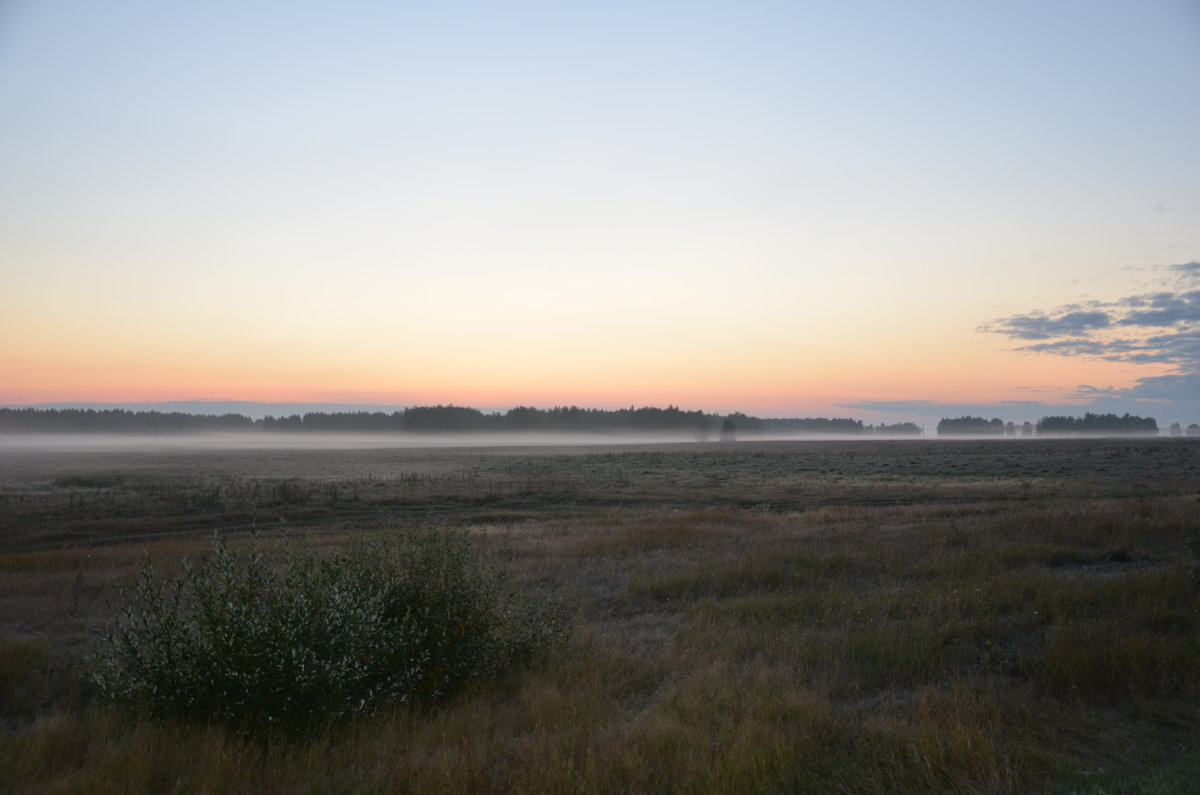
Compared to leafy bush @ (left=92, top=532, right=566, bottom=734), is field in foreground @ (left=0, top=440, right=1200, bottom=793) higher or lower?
lower

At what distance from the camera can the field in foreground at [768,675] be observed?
19.6 feet

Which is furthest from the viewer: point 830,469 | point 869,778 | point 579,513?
point 830,469

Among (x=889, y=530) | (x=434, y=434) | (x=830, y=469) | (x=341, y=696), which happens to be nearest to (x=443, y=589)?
(x=341, y=696)

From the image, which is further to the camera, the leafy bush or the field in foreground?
the leafy bush

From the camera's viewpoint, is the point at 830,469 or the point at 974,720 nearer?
the point at 974,720

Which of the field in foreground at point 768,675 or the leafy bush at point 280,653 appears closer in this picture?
the field in foreground at point 768,675

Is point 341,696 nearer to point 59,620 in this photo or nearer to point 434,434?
point 59,620

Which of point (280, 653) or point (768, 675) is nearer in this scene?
point (280, 653)

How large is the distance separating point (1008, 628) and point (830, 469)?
4820 cm

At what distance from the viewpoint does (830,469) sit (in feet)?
185

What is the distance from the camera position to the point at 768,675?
8.28 m

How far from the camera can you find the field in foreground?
19.6 feet

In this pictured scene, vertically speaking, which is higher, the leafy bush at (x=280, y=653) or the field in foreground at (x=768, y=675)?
the leafy bush at (x=280, y=653)

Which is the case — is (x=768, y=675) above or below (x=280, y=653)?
below
